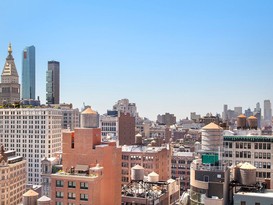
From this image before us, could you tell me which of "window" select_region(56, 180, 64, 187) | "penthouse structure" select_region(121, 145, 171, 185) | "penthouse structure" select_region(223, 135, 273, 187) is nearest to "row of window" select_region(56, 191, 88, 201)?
"window" select_region(56, 180, 64, 187)

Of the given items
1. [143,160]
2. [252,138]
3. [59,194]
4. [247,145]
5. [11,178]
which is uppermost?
[252,138]

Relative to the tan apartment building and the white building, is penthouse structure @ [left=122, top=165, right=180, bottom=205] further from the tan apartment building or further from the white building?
the white building

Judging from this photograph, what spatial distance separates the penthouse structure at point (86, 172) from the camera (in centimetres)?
8194

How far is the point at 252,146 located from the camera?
118688 millimetres

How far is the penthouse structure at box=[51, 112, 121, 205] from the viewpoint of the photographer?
8194 centimetres

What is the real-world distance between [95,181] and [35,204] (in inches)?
620

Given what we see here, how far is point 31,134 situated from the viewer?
190m

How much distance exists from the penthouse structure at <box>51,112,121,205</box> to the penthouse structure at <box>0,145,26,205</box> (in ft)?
175

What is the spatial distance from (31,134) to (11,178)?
55.0m

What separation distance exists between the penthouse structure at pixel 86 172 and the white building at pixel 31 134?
103 metres

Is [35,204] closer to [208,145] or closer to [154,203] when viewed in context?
[154,203]

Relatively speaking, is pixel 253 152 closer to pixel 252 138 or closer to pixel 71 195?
pixel 252 138

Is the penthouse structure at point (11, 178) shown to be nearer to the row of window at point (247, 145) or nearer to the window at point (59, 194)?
the window at point (59, 194)

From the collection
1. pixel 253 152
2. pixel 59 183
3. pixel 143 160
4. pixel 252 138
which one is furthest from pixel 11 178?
pixel 252 138
